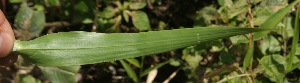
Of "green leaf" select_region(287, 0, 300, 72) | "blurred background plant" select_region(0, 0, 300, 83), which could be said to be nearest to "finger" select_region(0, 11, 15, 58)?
"blurred background plant" select_region(0, 0, 300, 83)

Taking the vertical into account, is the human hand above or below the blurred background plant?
above

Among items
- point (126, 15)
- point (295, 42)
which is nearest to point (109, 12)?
point (126, 15)

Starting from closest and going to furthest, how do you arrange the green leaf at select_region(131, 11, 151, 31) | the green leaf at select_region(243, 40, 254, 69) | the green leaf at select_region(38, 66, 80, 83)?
the green leaf at select_region(243, 40, 254, 69) → the green leaf at select_region(38, 66, 80, 83) → the green leaf at select_region(131, 11, 151, 31)

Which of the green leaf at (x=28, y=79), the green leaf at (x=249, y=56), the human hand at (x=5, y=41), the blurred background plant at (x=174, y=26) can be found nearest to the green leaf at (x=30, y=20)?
the blurred background plant at (x=174, y=26)

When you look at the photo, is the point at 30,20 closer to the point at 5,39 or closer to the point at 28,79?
the point at 28,79

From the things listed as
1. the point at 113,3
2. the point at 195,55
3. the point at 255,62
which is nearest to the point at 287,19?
the point at 255,62

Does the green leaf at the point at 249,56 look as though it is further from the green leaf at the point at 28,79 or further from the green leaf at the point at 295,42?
the green leaf at the point at 28,79

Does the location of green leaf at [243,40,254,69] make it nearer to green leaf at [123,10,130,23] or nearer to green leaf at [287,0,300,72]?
green leaf at [287,0,300,72]
